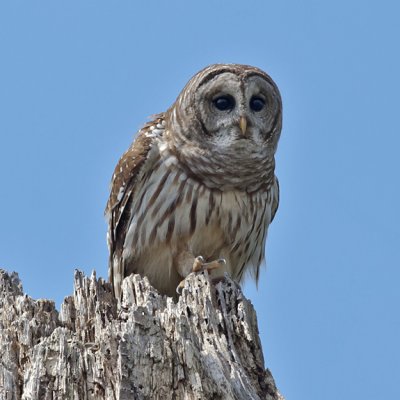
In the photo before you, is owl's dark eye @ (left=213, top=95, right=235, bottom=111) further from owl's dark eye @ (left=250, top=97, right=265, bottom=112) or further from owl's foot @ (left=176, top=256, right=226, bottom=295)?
owl's foot @ (left=176, top=256, right=226, bottom=295)

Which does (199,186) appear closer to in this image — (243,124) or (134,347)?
(243,124)

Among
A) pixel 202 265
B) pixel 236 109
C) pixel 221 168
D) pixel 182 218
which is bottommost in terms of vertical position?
pixel 202 265

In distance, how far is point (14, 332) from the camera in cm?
564

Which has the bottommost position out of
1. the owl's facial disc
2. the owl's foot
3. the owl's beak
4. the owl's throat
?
the owl's foot

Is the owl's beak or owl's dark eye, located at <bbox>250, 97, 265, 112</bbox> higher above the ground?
owl's dark eye, located at <bbox>250, 97, 265, 112</bbox>

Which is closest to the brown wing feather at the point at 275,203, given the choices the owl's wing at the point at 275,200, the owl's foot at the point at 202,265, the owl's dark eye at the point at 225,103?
the owl's wing at the point at 275,200

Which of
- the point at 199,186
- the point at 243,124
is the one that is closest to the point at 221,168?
the point at 199,186

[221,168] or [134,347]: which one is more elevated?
[221,168]

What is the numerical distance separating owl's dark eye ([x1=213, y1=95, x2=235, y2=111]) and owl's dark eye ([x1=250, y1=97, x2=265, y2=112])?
0.16 meters

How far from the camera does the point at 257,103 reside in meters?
7.97

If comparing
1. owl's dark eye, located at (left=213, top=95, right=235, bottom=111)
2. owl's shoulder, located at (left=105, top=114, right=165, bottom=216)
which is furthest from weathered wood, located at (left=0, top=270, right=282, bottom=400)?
owl's dark eye, located at (left=213, top=95, right=235, bottom=111)

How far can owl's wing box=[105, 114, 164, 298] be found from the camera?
7566 mm

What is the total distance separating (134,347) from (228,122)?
2938 millimetres

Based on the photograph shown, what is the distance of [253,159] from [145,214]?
95cm
